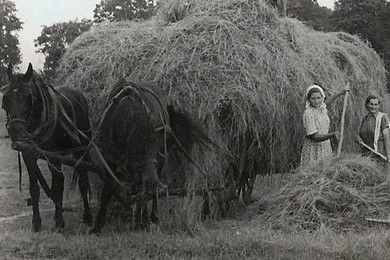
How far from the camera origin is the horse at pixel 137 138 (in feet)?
17.6

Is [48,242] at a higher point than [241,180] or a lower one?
lower

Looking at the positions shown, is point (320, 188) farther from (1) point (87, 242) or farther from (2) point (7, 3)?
(2) point (7, 3)

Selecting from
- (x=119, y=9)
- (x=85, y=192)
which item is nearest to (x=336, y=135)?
(x=85, y=192)

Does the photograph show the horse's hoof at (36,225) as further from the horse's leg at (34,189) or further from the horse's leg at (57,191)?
the horse's leg at (57,191)

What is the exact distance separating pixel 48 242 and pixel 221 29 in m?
3.03

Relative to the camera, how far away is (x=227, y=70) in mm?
6359

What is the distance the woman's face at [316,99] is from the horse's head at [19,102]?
3150mm

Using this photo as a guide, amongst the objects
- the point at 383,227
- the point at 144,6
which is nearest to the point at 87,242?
the point at 383,227

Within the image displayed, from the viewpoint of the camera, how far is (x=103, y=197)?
6.15 metres

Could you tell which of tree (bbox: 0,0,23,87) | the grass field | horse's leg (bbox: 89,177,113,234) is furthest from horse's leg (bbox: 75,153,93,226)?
tree (bbox: 0,0,23,87)

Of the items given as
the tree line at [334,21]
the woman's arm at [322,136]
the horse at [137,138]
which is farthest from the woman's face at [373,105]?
the tree line at [334,21]

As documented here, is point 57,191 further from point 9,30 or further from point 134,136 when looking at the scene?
point 9,30

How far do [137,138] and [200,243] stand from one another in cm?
113

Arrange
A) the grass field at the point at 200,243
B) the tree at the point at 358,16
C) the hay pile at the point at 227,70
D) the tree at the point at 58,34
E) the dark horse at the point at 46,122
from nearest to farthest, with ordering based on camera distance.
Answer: the grass field at the point at 200,243, the dark horse at the point at 46,122, the hay pile at the point at 227,70, the tree at the point at 58,34, the tree at the point at 358,16
